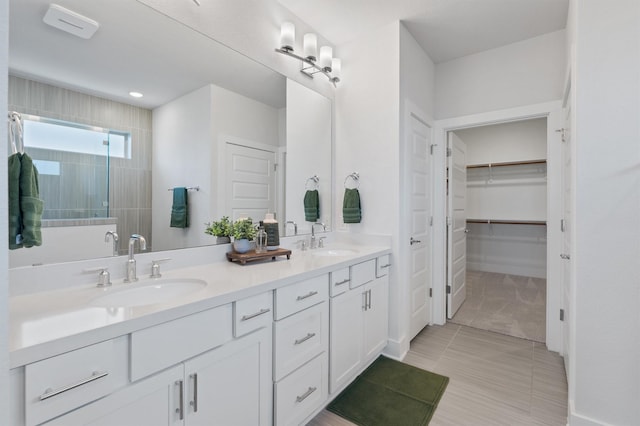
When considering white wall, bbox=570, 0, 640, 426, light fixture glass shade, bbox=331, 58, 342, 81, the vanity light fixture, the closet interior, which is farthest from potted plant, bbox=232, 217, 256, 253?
the closet interior

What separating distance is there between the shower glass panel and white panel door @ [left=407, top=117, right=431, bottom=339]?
2.19 meters

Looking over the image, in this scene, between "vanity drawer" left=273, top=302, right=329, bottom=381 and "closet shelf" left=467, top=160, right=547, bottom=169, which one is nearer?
"vanity drawer" left=273, top=302, right=329, bottom=381

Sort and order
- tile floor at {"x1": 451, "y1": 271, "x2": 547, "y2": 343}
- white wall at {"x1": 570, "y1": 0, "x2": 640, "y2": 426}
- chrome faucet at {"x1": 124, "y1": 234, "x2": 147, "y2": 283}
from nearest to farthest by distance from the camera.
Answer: chrome faucet at {"x1": 124, "y1": 234, "x2": 147, "y2": 283}
white wall at {"x1": 570, "y1": 0, "x2": 640, "y2": 426}
tile floor at {"x1": 451, "y1": 271, "x2": 547, "y2": 343}

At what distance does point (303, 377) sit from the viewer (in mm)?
1600

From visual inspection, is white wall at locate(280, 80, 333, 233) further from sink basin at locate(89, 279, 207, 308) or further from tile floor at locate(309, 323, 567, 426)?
tile floor at locate(309, 323, 567, 426)

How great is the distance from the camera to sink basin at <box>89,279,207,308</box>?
1253mm

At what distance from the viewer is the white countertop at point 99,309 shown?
2.60ft

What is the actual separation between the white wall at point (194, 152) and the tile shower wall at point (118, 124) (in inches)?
2.1

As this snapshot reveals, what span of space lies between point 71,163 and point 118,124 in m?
0.29

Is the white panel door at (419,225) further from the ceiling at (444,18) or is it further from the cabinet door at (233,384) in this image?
the cabinet door at (233,384)

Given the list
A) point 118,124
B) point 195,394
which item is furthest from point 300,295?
point 118,124

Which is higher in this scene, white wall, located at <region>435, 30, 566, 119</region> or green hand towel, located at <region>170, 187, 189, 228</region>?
white wall, located at <region>435, 30, 566, 119</region>

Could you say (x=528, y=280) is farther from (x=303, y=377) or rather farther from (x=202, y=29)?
(x=202, y=29)

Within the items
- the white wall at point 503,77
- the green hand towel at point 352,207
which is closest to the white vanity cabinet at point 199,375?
the green hand towel at point 352,207
